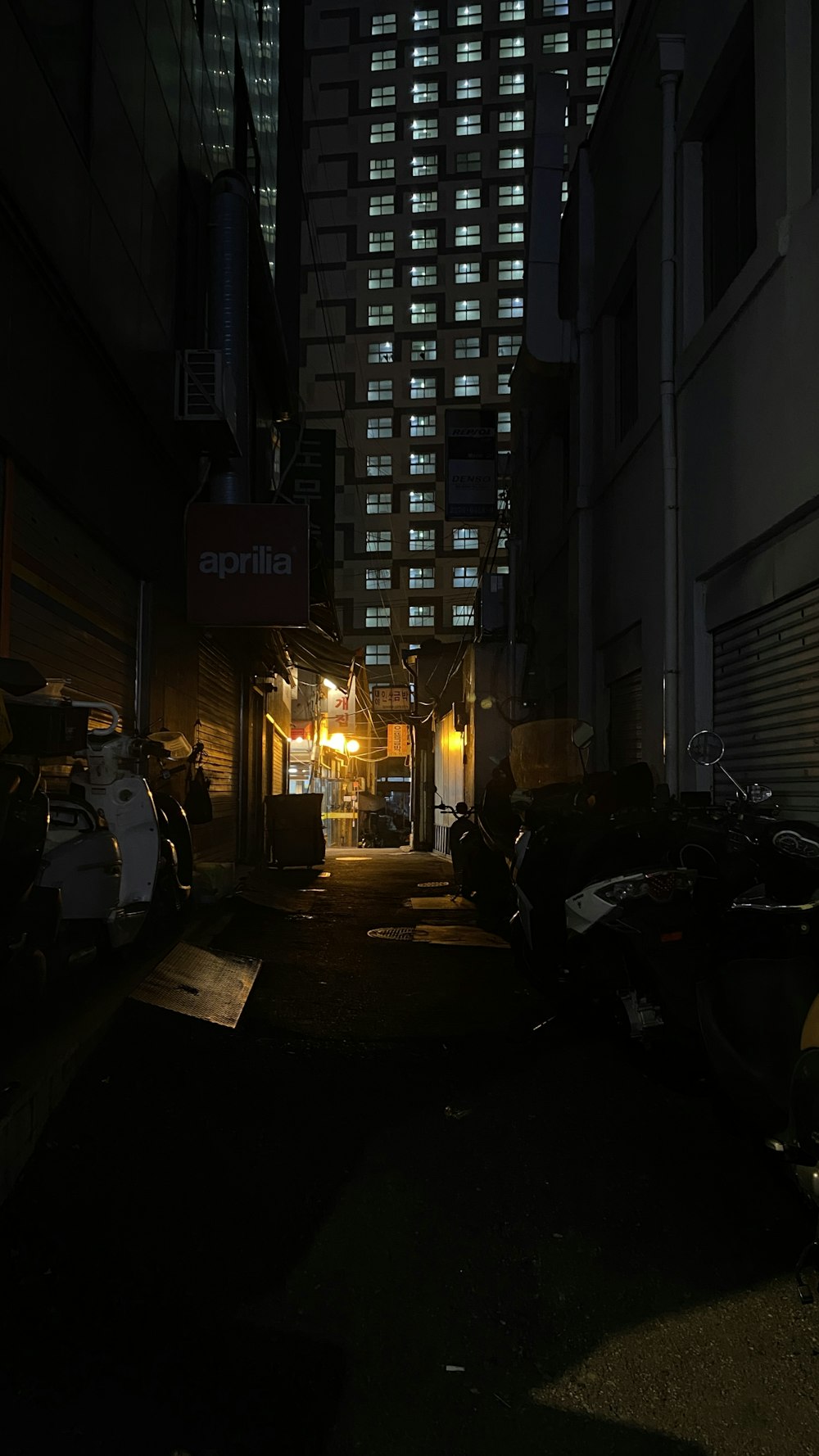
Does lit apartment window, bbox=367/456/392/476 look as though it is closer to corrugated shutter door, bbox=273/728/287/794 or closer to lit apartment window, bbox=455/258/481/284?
lit apartment window, bbox=455/258/481/284

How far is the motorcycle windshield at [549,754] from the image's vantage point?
9.46m

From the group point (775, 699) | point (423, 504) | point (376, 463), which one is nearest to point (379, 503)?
point (376, 463)

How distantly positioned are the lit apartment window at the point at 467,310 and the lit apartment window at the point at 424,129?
33.2ft

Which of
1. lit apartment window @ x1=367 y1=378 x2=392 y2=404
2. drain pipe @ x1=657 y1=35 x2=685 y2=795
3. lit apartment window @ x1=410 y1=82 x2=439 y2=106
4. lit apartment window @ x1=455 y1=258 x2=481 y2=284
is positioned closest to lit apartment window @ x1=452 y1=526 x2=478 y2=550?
lit apartment window @ x1=367 y1=378 x2=392 y2=404

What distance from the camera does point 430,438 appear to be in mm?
57312

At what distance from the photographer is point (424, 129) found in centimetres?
5981

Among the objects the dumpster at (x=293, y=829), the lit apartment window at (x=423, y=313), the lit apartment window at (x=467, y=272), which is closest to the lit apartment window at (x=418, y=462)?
the lit apartment window at (x=423, y=313)

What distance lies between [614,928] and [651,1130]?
96cm

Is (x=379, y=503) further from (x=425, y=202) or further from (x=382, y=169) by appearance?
(x=382, y=169)

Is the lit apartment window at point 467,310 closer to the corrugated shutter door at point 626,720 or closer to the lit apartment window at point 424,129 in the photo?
the lit apartment window at point 424,129

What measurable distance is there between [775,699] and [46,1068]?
16.2ft

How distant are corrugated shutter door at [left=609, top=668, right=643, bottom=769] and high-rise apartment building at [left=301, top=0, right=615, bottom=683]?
4368cm

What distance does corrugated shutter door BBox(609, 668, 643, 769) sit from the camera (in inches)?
416

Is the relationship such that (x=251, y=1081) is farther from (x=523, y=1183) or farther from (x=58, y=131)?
(x=58, y=131)
